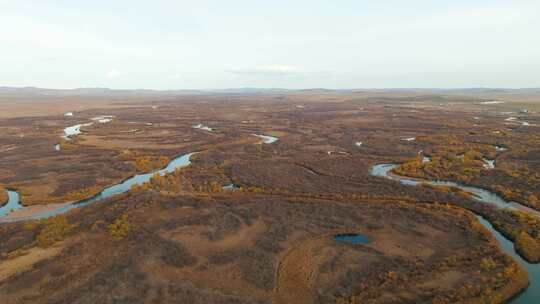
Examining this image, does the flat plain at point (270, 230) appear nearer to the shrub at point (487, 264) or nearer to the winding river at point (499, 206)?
the shrub at point (487, 264)

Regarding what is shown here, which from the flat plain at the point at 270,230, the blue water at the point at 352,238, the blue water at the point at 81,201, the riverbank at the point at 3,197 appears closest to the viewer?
the flat plain at the point at 270,230

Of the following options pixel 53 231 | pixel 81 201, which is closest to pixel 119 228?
pixel 53 231

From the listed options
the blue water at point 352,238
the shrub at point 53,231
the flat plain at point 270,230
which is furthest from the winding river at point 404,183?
the blue water at point 352,238

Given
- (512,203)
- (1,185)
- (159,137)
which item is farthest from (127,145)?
(512,203)

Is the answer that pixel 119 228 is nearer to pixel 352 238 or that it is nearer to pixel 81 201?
pixel 81 201

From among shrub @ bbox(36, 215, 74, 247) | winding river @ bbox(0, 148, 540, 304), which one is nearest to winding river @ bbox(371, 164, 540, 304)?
winding river @ bbox(0, 148, 540, 304)

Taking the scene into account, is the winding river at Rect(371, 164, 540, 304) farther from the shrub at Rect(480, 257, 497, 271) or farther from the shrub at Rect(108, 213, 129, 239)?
the shrub at Rect(108, 213, 129, 239)

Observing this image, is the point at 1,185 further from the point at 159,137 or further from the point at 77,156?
the point at 159,137
